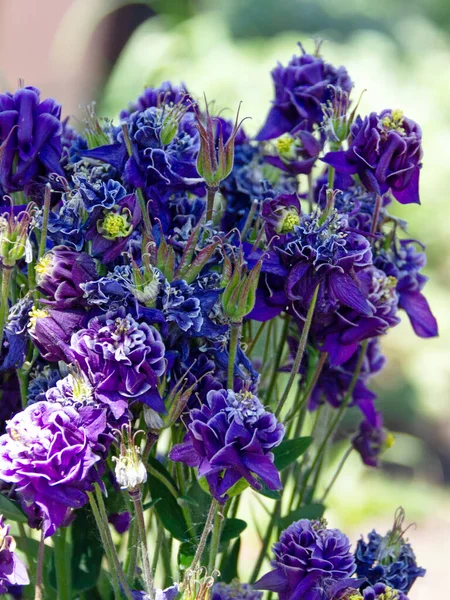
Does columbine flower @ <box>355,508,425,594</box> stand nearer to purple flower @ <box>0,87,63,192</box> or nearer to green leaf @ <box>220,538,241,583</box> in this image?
green leaf @ <box>220,538,241,583</box>

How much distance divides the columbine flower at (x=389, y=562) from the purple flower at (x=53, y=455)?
0.69 feet

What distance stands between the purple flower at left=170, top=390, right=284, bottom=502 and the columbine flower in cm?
15

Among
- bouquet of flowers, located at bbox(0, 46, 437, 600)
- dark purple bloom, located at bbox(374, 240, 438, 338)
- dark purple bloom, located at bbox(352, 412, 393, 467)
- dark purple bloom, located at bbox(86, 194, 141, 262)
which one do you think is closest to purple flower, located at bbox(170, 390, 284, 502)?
bouquet of flowers, located at bbox(0, 46, 437, 600)

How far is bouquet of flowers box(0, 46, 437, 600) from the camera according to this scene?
1.45 feet

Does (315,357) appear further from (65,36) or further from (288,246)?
(65,36)

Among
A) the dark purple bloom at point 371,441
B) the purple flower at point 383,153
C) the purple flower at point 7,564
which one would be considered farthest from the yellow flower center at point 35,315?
the dark purple bloom at point 371,441

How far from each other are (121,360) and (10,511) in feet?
0.47

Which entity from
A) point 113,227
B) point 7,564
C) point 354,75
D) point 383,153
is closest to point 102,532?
point 7,564

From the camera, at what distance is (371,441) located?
2.51 ft

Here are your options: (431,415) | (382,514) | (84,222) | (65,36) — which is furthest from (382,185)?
(65,36)

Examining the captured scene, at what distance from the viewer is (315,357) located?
61 cm

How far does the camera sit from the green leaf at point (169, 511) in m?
0.53

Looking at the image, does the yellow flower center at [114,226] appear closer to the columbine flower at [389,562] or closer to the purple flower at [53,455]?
the purple flower at [53,455]

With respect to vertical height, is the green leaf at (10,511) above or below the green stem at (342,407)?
below
